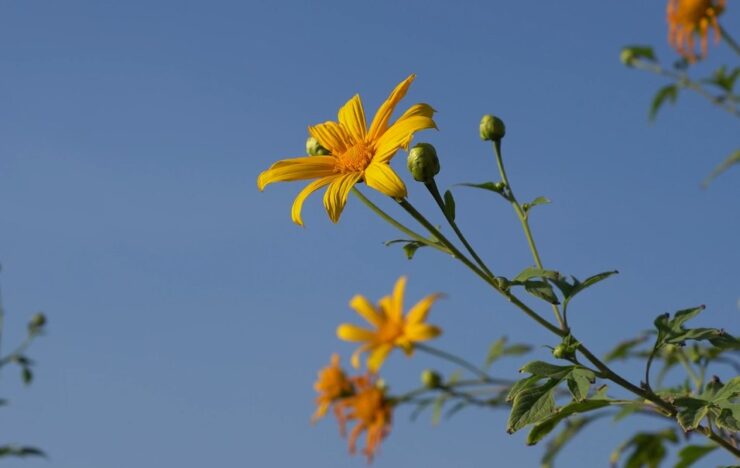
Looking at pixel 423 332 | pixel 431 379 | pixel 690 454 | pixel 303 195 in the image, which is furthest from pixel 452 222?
pixel 431 379

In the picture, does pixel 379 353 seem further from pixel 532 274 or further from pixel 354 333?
pixel 532 274

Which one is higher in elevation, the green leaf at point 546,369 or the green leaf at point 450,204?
the green leaf at point 450,204

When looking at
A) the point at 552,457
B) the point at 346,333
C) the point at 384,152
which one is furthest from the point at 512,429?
the point at 552,457

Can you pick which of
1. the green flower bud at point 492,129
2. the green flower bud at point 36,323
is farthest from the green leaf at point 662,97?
the green flower bud at point 36,323

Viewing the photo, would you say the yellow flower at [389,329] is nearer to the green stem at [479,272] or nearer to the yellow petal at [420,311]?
the yellow petal at [420,311]

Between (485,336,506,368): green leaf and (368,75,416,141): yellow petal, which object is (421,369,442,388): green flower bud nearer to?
(485,336,506,368): green leaf

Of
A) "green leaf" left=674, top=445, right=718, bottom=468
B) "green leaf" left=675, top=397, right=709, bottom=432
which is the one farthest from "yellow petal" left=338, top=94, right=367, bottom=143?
"green leaf" left=674, top=445, right=718, bottom=468
